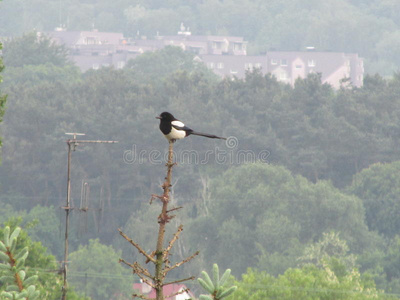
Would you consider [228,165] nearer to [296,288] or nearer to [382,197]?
[382,197]

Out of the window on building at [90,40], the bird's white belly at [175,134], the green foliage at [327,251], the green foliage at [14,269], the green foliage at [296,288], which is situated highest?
the window on building at [90,40]

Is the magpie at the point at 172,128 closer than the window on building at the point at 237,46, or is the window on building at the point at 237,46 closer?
the magpie at the point at 172,128

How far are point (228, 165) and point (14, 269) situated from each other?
83.0 meters

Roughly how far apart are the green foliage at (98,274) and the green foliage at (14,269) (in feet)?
186

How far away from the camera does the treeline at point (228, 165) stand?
73750 millimetres

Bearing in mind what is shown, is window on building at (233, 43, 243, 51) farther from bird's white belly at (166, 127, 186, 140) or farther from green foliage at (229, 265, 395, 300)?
bird's white belly at (166, 127, 186, 140)

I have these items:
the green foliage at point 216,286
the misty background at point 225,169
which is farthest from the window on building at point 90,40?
the green foliage at point 216,286

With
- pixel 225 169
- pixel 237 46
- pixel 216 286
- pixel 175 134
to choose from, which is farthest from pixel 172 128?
pixel 237 46

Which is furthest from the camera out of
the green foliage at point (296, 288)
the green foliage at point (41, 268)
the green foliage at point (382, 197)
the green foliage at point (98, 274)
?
the green foliage at point (382, 197)

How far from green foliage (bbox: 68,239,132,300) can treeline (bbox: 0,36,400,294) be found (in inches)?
144

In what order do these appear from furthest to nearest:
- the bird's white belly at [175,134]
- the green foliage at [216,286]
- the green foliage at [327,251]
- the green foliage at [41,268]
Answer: the green foliage at [327,251] < the green foliage at [41,268] < the bird's white belly at [175,134] < the green foliage at [216,286]

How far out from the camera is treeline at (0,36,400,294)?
242ft

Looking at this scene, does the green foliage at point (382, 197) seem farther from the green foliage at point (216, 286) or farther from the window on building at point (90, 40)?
the window on building at point (90, 40)

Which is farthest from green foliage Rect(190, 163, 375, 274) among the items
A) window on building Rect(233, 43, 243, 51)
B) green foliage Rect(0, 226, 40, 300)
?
window on building Rect(233, 43, 243, 51)
